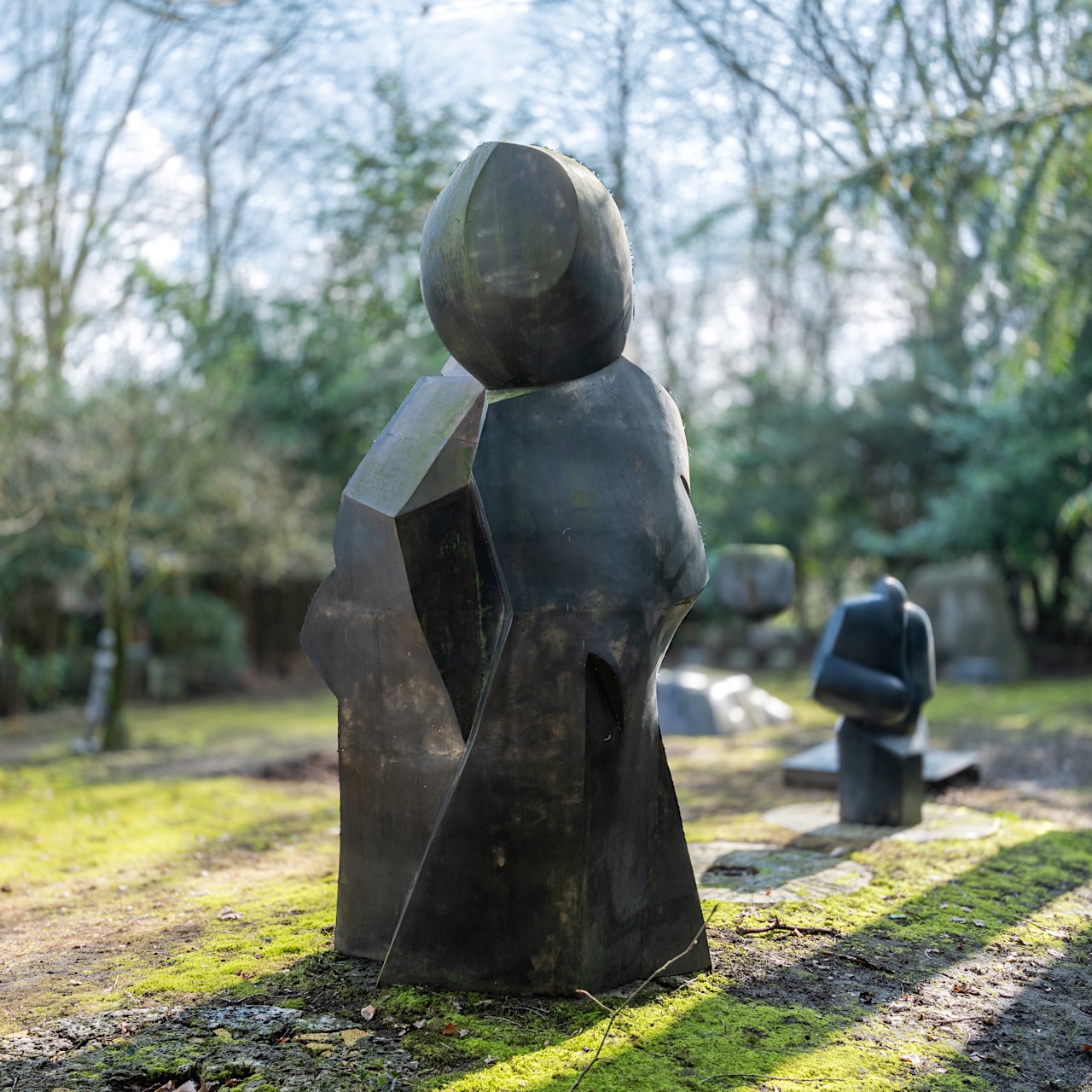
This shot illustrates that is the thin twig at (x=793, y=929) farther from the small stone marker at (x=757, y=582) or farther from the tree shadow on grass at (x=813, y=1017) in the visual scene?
the small stone marker at (x=757, y=582)

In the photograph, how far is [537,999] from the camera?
3619 mm

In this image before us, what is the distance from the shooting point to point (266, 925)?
14.9 ft

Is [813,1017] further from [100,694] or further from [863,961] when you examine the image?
[100,694]

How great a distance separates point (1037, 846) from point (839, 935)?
230 cm

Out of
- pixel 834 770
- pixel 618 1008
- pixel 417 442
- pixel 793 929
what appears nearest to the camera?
pixel 618 1008

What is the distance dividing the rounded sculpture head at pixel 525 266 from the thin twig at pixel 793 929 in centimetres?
235

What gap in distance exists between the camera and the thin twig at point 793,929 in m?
4.43

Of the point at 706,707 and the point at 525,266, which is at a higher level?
the point at 525,266

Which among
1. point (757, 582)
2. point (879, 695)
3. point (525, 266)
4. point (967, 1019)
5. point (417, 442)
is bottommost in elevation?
point (967, 1019)

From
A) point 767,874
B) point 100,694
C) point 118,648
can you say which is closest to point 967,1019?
point 767,874

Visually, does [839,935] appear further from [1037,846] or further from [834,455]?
[834,455]

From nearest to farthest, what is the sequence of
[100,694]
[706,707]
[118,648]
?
1. [118,648]
2. [100,694]
3. [706,707]

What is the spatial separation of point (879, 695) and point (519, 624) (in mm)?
3422

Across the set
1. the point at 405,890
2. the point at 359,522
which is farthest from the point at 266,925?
the point at 359,522
